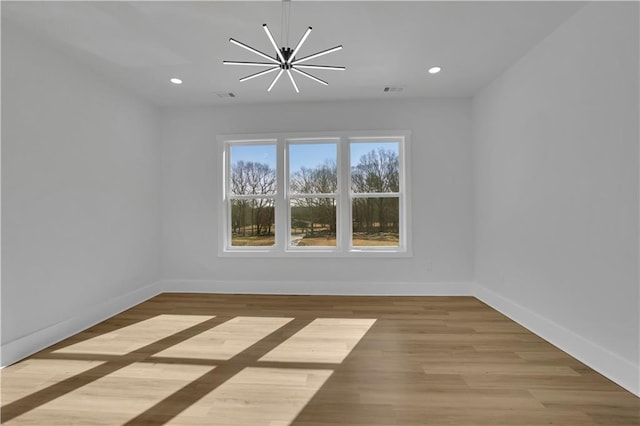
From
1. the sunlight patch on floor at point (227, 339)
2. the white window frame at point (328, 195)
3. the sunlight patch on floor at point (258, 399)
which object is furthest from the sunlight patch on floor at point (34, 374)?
the white window frame at point (328, 195)

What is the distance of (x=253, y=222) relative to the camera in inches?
168

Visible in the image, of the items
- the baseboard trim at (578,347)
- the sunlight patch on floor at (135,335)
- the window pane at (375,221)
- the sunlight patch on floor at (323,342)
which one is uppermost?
the window pane at (375,221)

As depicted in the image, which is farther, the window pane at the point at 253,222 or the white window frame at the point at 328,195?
the window pane at the point at 253,222

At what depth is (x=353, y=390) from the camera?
72.8 inches

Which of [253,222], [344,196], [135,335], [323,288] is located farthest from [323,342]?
[253,222]

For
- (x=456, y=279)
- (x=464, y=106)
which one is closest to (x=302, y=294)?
(x=456, y=279)

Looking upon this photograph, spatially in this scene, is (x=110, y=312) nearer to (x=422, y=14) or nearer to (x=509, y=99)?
(x=422, y=14)

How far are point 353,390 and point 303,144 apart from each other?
324cm

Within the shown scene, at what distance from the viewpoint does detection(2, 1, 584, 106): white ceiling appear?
83.7 inches

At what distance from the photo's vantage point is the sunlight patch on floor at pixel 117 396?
161 centimetres

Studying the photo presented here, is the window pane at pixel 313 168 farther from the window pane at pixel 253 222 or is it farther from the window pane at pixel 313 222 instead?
the window pane at pixel 253 222

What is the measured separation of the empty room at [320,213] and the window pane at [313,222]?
3cm

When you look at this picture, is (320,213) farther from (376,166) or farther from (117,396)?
(117,396)

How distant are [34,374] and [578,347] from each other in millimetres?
4107
